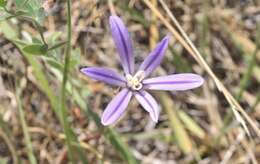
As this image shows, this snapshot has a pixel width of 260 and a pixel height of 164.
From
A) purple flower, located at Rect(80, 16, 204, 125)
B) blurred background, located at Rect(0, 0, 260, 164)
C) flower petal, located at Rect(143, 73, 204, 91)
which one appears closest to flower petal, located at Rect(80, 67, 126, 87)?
purple flower, located at Rect(80, 16, 204, 125)

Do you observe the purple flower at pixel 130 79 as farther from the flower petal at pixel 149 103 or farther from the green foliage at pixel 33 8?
the green foliage at pixel 33 8

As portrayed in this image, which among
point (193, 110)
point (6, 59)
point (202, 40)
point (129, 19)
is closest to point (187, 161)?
point (193, 110)

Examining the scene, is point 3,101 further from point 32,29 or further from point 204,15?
point 204,15

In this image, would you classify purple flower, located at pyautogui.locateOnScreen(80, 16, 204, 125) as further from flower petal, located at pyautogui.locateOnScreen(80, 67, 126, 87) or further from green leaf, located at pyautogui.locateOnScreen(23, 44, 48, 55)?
green leaf, located at pyautogui.locateOnScreen(23, 44, 48, 55)

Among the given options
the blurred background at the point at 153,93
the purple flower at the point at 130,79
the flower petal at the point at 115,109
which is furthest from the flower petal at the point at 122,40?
the blurred background at the point at 153,93

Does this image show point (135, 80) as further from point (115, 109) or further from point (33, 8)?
point (33, 8)

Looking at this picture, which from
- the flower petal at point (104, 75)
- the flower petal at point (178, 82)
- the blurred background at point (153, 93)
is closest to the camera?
the flower petal at point (104, 75)
